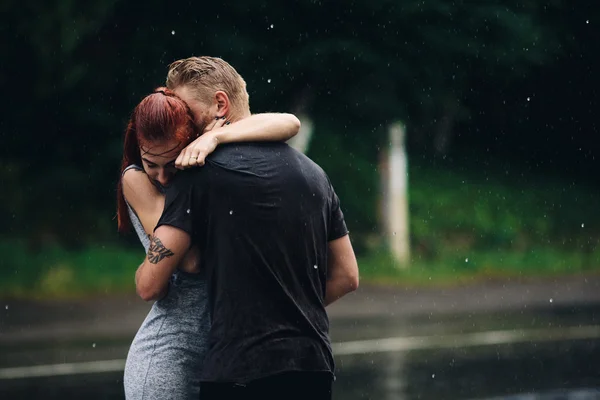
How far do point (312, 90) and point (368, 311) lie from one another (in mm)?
2500

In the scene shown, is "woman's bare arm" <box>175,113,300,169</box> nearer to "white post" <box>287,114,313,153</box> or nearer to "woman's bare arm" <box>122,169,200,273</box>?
"woman's bare arm" <box>122,169,200,273</box>

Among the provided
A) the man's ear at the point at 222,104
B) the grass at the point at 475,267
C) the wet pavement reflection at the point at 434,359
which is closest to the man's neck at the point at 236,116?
the man's ear at the point at 222,104

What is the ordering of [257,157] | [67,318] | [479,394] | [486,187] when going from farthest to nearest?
[486,187] < [67,318] < [479,394] < [257,157]

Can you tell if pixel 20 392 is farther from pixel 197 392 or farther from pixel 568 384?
pixel 197 392

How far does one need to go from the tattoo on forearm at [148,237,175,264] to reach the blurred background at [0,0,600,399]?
5781 millimetres

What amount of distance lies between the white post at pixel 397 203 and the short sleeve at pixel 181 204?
1226cm

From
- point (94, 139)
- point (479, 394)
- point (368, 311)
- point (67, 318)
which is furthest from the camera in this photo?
point (94, 139)

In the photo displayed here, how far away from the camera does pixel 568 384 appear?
8.73 m

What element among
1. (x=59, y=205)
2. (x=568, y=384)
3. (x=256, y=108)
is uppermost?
(x=256, y=108)

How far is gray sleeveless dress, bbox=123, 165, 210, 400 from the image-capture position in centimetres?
303

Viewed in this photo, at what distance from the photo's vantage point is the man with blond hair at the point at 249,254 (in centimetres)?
293

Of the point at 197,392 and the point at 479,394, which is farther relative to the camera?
the point at 479,394

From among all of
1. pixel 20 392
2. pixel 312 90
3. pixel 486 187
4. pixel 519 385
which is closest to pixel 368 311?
pixel 312 90

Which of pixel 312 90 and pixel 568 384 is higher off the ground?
pixel 312 90
